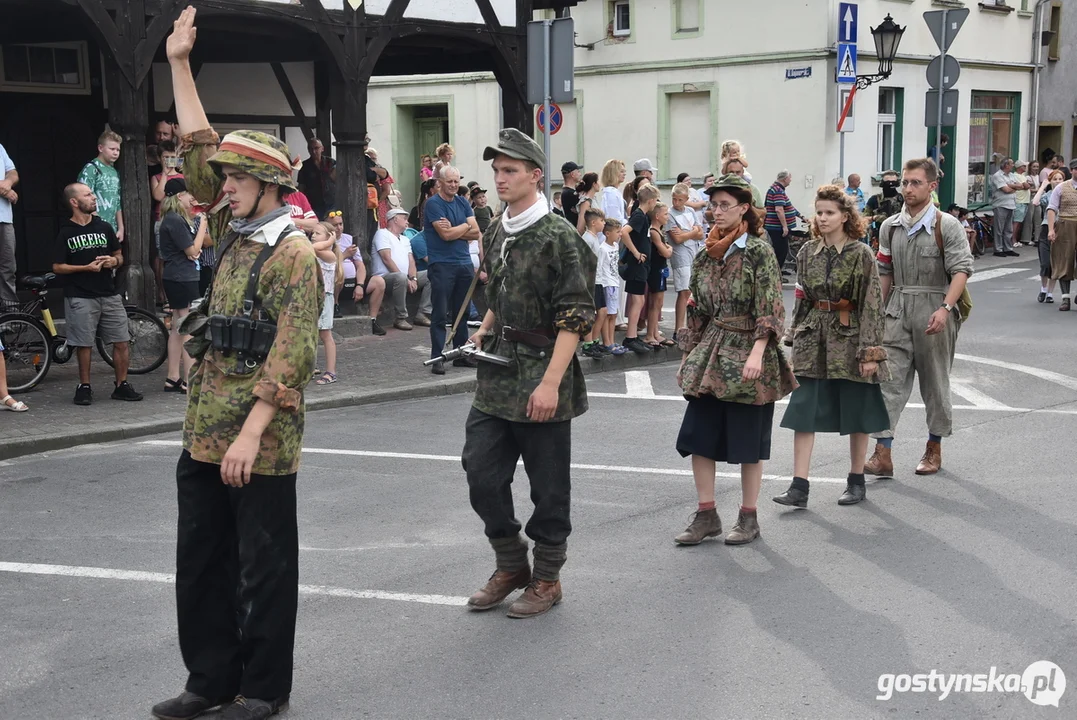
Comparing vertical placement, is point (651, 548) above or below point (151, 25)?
below

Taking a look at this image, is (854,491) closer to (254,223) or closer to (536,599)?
(536,599)

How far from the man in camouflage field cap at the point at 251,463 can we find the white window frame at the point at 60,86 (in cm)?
1260

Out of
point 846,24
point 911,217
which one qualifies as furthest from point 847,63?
point 911,217

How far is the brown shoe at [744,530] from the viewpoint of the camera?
6418 millimetres

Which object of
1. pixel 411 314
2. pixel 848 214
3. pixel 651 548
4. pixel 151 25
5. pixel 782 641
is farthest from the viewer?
pixel 411 314

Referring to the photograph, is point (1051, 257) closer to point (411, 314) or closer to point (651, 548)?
point (411, 314)

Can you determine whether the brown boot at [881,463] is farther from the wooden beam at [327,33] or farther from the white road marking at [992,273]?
the white road marking at [992,273]

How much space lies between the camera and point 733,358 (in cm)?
628

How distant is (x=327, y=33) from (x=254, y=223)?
11.0 metres

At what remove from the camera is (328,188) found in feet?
58.7

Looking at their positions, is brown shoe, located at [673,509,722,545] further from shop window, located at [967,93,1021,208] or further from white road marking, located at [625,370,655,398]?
shop window, located at [967,93,1021,208]

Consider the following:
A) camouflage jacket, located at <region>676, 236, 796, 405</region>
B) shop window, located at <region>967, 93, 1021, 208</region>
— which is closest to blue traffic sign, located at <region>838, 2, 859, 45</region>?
shop window, located at <region>967, 93, 1021, 208</region>

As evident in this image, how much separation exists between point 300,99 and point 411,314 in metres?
4.49

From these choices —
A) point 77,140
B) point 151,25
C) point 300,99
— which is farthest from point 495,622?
point 300,99
